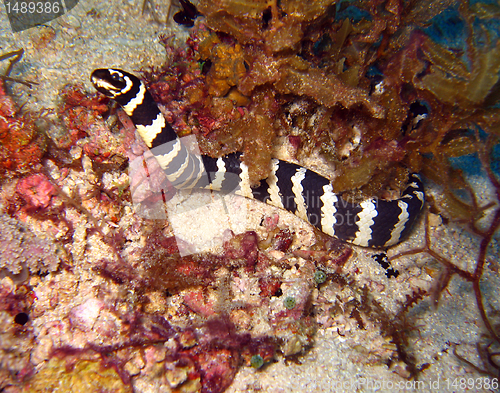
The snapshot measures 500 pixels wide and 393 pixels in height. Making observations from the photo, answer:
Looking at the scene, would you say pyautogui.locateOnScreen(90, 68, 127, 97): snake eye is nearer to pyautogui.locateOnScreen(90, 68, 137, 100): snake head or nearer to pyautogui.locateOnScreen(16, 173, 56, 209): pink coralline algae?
pyautogui.locateOnScreen(90, 68, 137, 100): snake head

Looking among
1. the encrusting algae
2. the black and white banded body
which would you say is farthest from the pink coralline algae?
the black and white banded body

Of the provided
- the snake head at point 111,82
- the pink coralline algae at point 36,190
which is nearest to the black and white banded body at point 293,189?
the snake head at point 111,82

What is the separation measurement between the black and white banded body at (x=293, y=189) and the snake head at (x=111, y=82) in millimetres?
172

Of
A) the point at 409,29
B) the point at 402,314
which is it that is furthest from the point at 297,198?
the point at 409,29

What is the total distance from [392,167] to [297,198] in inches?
51.1

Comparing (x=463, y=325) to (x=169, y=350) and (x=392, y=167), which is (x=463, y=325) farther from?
(x=169, y=350)

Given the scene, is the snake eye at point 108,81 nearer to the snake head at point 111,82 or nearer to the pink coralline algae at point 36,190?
the snake head at point 111,82

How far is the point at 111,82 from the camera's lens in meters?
2.62

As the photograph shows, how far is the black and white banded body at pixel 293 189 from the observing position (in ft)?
9.86

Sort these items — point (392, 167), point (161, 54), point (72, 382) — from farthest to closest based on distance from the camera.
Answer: point (161, 54), point (392, 167), point (72, 382)

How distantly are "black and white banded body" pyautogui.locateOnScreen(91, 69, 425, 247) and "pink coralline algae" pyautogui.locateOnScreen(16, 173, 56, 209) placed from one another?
125cm

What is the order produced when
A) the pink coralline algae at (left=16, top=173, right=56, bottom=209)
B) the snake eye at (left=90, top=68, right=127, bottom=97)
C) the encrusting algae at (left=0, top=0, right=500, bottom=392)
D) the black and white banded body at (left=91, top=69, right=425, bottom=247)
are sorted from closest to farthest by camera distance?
the encrusting algae at (left=0, top=0, right=500, bottom=392), the snake eye at (left=90, top=68, right=127, bottom=97), the pink coralline algae at (left=16, top=173, right=56, bottom=209), the black and white banded body at (left=91, top=69, right=425, bottom=247)

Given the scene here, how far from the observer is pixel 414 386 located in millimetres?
2420

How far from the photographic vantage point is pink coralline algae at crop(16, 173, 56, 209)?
9.18ft
